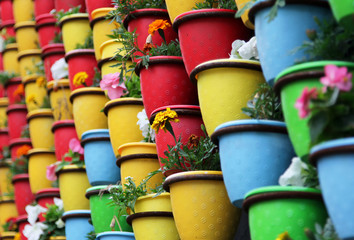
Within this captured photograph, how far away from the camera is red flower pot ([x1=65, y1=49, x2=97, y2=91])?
3980mm

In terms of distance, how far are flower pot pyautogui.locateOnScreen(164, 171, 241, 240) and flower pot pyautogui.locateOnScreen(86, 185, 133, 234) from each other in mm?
763

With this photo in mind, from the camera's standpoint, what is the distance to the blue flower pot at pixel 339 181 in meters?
1.80

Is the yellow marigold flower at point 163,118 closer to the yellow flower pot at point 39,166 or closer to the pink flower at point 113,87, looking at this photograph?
the pink flower at point 113,87

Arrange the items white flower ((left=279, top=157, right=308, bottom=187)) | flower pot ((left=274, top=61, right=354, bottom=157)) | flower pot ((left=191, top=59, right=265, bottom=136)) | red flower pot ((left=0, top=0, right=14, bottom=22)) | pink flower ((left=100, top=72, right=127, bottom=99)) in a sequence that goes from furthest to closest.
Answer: red flower pot ((left=0, top=0, right=14, bottom=22)) < pink flower ((left=100, top=72, right=127, bottom=99)) < flower pot ((left=191, top=59, right=265, bottom=136)) < white flower ((left=279, top=157, right=308, bottom=187)) < flower pot ((left=274, top=61, right=354, bottom=157))

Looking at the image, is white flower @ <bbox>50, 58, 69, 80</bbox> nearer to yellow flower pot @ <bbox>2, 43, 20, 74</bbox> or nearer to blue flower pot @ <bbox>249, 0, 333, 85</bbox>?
yellow flower pot @ <bbox>2, 43, 20, 74</bbox>

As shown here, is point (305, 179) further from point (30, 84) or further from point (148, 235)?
point (30, 84)

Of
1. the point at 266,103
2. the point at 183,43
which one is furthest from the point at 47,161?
the point at 266,103

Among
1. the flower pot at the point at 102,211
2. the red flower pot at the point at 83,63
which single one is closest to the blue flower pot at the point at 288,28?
the flower pot at the point at 102,211

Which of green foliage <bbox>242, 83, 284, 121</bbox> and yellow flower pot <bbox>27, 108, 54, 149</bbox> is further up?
yellow flower pot <bbox>27, 108, 54, 149</bbox>

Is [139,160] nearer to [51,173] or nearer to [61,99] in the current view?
[51,173]

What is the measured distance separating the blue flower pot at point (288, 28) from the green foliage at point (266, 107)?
0.15 meters

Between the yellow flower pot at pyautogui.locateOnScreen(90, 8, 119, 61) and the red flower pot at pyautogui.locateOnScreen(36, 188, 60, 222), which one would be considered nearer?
the yellow flower pot at pyautogui.locateOnScreen(90, 8, 119, 61)

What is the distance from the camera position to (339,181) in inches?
71.5

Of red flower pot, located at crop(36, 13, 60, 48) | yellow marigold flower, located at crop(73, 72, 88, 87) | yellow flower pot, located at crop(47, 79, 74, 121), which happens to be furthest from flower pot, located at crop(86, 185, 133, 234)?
red flower pot, located at crop(36, 13, 60, 48)
